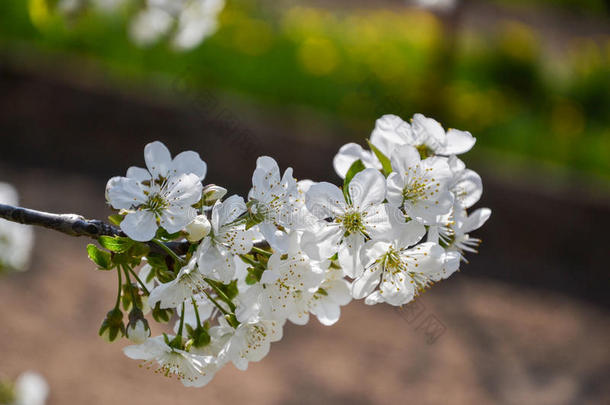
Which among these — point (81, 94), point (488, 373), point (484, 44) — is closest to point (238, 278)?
point (488, 373)

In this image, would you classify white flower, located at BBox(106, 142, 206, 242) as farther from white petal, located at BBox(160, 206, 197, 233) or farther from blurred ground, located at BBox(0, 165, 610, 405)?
Answer: blurred ground, located at BBox(0, 165, 610, 405)

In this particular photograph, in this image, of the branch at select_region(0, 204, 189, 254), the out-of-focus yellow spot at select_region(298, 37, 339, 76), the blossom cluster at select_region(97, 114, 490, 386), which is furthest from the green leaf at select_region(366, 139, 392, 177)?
the out-of-focus yellow spot at select_region(298, 37, 339, 76)

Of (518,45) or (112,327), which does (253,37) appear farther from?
(112,327)

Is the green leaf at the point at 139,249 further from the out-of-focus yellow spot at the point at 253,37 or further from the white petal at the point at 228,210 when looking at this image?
the out-of-focus yellow spot at the point at 253,37

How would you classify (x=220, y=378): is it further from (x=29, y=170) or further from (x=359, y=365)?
(x=29, y=170)

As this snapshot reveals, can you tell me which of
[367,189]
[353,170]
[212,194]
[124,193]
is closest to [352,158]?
[353,170]

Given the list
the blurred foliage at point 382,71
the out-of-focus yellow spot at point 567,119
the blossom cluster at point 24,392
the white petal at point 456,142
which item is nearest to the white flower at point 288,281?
the white petal at point 456,142
